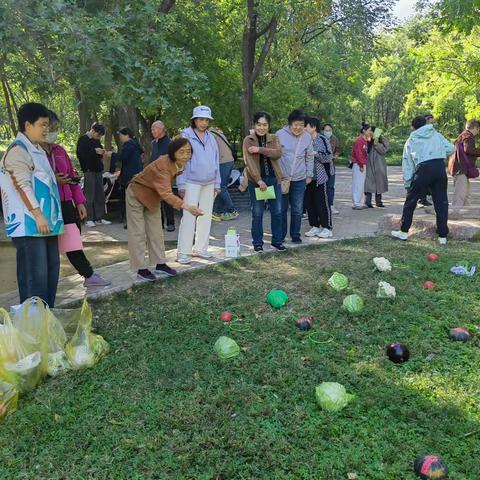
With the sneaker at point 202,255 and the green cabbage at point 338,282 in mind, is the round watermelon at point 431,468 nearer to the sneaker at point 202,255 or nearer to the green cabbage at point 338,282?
the green cabbage at point 338,282

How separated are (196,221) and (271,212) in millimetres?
981

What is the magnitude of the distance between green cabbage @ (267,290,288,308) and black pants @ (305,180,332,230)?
2931 millimetres

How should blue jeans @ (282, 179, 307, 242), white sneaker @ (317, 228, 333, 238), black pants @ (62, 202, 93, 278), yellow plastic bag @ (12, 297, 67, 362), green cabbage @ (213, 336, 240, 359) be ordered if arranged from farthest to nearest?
white sneaker @ (317, 228, 333, 238) → blue jeans @ (282, 179, 307, 242) → black pants @ (62, 202, 93, 278) → green cabbage @ (213, 336, 240, 359) → yellow plastic bag @ (12, 297, 67, 362)

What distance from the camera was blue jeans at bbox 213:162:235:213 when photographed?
9148mm

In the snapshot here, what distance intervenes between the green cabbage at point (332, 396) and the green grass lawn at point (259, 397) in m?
0.04

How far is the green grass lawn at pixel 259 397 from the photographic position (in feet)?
8.78

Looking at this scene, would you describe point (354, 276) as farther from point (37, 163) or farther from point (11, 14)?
point (11, 14)

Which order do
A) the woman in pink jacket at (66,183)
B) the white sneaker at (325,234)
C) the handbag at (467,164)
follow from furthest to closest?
the handbag at (467,164), the white sneaker at (325,234), the woman in pink jacket at (66,183)

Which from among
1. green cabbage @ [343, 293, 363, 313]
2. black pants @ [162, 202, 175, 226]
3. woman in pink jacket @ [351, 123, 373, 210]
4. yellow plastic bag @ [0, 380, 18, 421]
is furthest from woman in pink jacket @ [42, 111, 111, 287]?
woman in pink jacket @ [351, 123, 373, 210]

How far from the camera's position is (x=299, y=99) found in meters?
16.2

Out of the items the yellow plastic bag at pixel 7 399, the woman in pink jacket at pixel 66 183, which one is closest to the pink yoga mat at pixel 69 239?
the woman in pink jacket at pixel 66 183

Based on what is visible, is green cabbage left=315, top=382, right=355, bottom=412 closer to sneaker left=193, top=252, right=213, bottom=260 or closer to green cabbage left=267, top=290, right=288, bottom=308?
green cabbage left=267, top=290, right=288, bottom=308

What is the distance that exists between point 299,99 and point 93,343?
13841 millimetres

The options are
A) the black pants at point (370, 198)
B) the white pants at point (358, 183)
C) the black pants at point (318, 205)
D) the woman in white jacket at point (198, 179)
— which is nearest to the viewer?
the woman in white jacket at point (198, 179)
